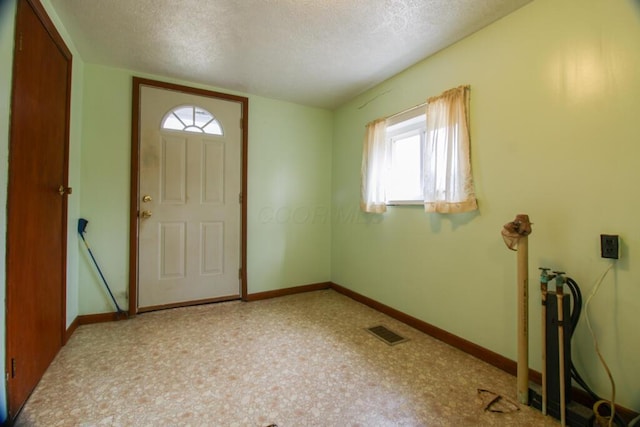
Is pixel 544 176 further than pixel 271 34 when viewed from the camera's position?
No

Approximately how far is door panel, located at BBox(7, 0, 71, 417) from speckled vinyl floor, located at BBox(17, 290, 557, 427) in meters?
0.22

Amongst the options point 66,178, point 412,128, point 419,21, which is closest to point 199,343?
point 66,178

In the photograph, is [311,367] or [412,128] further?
[412,128]

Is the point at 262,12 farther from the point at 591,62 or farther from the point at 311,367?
the point at 311,367

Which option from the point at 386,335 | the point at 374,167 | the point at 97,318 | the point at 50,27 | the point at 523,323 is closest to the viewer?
the point at 523,323

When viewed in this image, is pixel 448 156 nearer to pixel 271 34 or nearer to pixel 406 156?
pixel 406 156

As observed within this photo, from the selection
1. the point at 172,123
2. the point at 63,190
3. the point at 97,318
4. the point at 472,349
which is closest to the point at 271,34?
the point at 172,123

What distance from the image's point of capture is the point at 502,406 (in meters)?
1.47

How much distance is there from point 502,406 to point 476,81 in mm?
2057

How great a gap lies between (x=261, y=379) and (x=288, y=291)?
1744 millimetres

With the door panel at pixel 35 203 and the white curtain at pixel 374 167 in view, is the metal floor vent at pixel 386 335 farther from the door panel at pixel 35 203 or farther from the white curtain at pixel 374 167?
the door panel at pixel 35 203

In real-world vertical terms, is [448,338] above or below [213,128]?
below

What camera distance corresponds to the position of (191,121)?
291 cm

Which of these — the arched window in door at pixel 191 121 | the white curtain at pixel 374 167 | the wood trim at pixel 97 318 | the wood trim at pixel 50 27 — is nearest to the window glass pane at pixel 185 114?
the arched window in door at pixel 191 121
